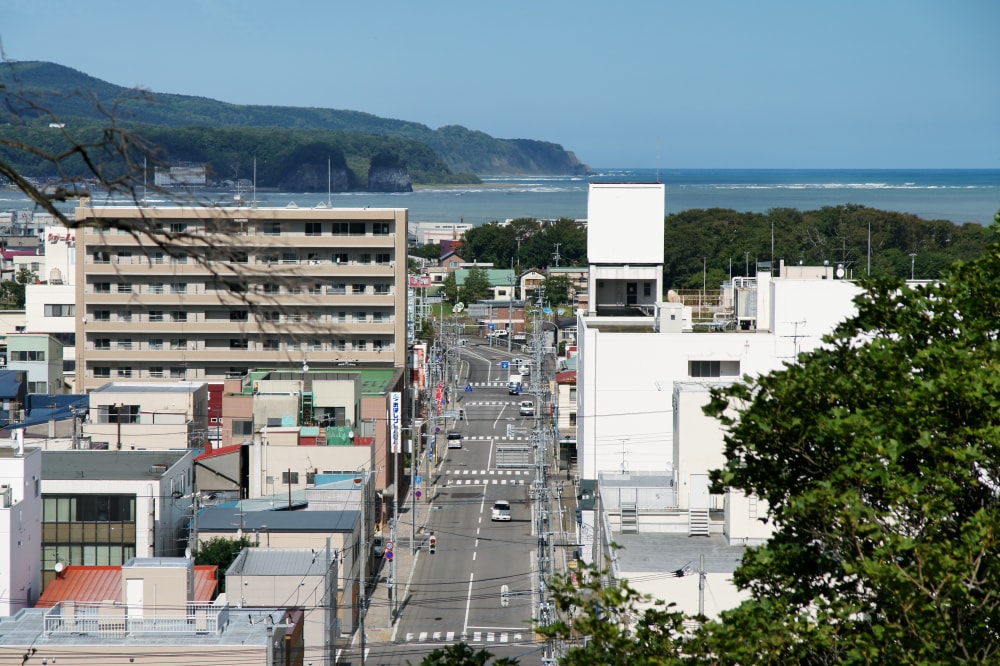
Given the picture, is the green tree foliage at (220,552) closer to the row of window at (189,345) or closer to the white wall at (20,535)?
the white wall at (20,535)

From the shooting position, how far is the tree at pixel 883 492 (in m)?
4.71

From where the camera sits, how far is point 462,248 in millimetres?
91000

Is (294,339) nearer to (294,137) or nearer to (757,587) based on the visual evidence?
(757,587)

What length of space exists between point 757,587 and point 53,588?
40.5ft

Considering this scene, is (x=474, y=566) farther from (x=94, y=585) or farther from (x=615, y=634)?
(x=615, y=634)

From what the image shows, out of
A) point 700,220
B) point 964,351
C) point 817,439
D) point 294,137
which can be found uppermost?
point 294,137

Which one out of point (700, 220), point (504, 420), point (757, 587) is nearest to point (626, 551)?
point (757, 587)

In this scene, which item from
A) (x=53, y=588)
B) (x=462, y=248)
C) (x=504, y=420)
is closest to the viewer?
(x=53, y=588)

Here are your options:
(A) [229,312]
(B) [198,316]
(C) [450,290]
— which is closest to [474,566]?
(A) [229,312]

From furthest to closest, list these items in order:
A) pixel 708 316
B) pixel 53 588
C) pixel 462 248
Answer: pixel 462 248, pixel 708 316, pixel 53 588

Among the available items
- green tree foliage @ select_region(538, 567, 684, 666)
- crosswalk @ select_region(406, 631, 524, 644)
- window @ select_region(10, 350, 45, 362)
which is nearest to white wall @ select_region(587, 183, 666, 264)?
crosswalk @ select_region(406, 631, 524, 644)

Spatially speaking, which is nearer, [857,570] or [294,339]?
[294,339]

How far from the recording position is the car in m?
27.8

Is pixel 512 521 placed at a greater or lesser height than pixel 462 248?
lesser
